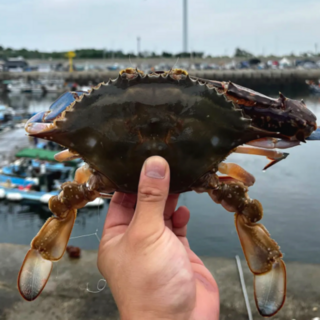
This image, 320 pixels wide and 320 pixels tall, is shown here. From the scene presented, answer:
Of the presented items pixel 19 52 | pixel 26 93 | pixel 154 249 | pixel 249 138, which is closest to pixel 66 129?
pixel 154 249

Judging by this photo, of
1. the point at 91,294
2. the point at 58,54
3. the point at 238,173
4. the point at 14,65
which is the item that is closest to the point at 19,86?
the point at 14,65

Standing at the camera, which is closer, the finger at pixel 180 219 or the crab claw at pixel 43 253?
the crab claw at pixel 43 253

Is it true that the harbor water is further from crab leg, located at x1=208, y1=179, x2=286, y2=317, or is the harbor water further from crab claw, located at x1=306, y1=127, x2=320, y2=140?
crab claw, located at x1=306, y1=127, x2=320, y2=140

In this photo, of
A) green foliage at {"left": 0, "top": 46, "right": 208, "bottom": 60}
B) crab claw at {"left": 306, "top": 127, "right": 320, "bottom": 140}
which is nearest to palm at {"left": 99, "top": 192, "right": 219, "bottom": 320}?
crab claw at {"left": 306, "top": 127, "right": 320, "bottom": 140}

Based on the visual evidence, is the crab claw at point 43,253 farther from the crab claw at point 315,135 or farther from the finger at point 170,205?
the crab claw at point 315,135

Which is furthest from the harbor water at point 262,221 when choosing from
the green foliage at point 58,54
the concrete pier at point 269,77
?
the green foliage at point 58,54

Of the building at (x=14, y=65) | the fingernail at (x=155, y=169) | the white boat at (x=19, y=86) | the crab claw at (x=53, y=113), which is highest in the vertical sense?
the crab claw at (x=53, y=113)

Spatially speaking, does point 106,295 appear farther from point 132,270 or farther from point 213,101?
point 213,101
